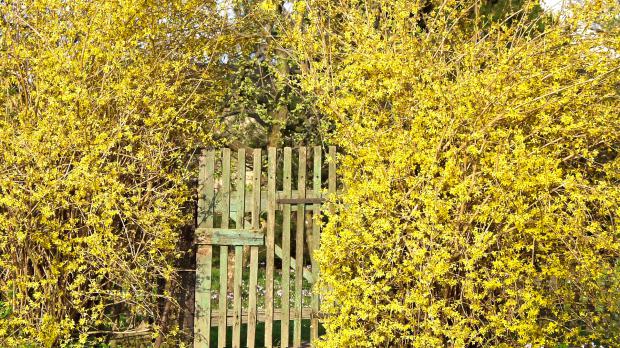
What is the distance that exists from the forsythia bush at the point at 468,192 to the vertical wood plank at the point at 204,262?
0.94 metres

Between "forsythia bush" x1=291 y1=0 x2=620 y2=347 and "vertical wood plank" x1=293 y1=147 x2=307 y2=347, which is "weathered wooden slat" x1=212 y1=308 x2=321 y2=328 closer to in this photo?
"vertical wood plank" x1=293 y1=147 x2=307 y2=347

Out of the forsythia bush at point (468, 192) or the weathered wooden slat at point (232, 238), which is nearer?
the forsythia bush at point (468, 192)

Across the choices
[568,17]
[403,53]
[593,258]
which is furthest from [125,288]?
[568,17]

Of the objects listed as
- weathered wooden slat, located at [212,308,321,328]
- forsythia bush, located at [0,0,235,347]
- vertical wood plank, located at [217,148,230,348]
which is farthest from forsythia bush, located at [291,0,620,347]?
forsythia bush, located at [0,0,235,347]

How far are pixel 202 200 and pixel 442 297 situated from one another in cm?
194

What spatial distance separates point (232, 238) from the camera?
5430 millimetres

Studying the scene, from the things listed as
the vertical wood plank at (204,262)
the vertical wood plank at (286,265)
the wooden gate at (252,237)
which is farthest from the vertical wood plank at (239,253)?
the vertical wood plank at (286,265)

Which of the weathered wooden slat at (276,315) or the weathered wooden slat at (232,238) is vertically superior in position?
the weathered wooden slat at (232,238)

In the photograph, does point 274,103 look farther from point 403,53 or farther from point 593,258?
point 593,258

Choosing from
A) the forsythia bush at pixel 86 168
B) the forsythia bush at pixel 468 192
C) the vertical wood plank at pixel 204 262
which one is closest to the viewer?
the forsythia bush at pixel 468 192

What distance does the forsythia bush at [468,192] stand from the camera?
4.58 meters

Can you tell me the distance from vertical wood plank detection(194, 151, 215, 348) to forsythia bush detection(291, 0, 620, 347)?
3.08 feet

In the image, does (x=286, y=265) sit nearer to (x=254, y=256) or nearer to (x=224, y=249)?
(x=254, y=256)

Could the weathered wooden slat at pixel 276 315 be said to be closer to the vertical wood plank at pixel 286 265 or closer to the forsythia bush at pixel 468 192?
the vertical wood plank at pixel 286 265
